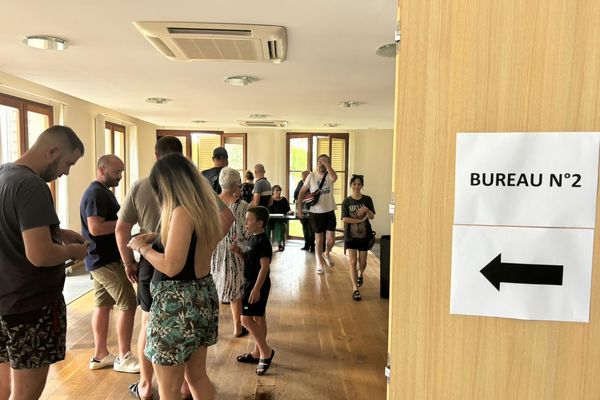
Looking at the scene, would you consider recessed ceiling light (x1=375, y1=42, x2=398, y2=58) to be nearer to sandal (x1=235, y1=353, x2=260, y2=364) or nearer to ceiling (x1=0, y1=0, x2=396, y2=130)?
ceiling (x1=0, y1=0, x2=396, y2=130)

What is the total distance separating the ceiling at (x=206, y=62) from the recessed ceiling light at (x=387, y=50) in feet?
0.18

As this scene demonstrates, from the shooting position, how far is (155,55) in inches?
121

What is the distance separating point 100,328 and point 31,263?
1513mm

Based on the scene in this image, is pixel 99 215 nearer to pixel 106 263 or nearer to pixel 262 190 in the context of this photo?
pixel 106 263

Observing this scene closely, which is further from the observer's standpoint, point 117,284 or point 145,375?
point 117,284

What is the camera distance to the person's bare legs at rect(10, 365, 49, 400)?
1720 mm

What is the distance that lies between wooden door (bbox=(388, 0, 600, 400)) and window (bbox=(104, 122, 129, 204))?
6.47 m

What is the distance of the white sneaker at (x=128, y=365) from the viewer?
2943mm

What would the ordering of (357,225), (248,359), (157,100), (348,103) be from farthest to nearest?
(348,103) → (157,100) → (357,225) → (248,359)

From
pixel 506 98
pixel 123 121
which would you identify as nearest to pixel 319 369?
pixel 506 98

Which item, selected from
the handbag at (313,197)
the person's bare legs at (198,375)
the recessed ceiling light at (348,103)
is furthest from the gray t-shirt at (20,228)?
the handbag at (313,197)

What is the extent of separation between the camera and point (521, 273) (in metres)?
1.01

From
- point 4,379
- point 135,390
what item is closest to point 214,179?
point 135,390

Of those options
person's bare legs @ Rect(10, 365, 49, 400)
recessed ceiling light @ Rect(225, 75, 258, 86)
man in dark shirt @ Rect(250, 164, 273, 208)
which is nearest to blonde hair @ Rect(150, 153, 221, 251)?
person's bare legs @ Rect(10, 365, 49, 400)
